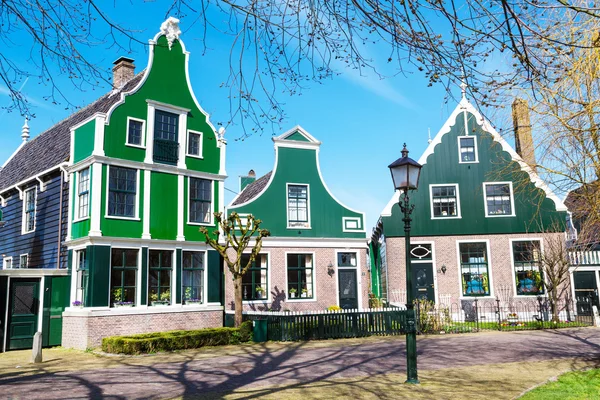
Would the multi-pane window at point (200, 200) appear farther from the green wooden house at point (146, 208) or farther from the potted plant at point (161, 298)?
the potted plant at point (161, 298)

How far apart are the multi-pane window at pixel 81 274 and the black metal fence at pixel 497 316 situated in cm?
1190

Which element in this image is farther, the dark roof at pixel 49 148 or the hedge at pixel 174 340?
the dark roof at pixel 49 148

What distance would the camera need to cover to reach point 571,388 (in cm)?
969

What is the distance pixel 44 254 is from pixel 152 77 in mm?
8182

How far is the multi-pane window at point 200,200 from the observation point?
21266 mm

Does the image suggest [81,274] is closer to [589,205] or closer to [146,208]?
[146,208]

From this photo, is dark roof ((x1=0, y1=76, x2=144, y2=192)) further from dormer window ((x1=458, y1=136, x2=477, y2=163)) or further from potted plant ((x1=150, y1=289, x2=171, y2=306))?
dormer window ((x1=458, y1=136, x2=477, y2=163))

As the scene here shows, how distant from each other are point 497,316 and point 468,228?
4.25 meters

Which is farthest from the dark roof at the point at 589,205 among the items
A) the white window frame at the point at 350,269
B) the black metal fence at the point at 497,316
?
the white window frame at the point at 350,269

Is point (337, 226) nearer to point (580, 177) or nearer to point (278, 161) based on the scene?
point (278, 161)

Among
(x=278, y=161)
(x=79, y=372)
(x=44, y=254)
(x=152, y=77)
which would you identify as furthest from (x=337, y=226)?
(x=79, y=372)

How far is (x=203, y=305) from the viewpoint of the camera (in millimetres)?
20609

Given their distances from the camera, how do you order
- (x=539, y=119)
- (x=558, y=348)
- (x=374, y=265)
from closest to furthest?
(x=539, y=119) < (x=558, y=348) < (x=374, y=265)

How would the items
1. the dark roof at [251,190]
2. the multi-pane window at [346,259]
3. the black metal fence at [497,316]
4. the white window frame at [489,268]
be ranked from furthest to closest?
1. the dark roof at [251,190]
2. the white window frame at [489,268]
3. the multi-pane window at [346,259]
4. the black metal fence at [497,316]
